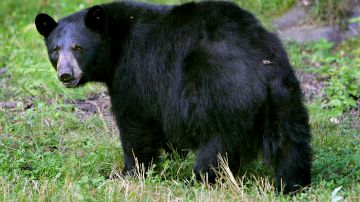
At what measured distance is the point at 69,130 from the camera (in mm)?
8344

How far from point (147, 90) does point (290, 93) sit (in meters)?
1.43

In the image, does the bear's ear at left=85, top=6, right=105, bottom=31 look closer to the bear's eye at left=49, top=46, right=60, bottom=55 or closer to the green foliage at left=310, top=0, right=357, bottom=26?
the bear's eye at left=49, top=46, right=60, bottom=55

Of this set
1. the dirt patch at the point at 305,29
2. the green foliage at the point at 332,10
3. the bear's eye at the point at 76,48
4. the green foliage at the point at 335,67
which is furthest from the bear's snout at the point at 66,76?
the green foliage at the point at 332,10

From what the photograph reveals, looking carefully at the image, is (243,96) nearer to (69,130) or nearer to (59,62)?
(59,62)

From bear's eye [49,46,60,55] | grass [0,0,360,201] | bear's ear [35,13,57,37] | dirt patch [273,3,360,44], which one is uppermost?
bear's ear [35,13,57,37]

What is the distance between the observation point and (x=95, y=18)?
6.66 m

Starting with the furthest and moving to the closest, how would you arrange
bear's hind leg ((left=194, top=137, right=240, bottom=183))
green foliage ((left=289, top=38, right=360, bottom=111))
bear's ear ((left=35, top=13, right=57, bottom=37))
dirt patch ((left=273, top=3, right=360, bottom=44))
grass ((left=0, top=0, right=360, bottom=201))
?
dirt patch ((left=273, top=3, right=360, bottom=44)), green foliage ((left=289, top=38, right=360, bottom=111)), bear's ear ((left=35, top=13, right=57, bottom=37)), bear's hind leg ((left=194, top=137, right=240, bottom=183)), grass ((left=0, top=0, right=360, bottom=201))

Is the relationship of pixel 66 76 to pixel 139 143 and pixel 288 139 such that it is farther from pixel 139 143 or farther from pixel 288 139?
pixel 288 139

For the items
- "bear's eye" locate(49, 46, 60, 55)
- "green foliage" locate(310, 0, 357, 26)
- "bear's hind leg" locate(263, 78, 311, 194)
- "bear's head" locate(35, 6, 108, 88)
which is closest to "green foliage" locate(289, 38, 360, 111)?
"green foliage" locate(310, 0, 357, 26)

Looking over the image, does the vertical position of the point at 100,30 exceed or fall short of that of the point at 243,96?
it exceeds it

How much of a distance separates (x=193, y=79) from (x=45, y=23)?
184cm

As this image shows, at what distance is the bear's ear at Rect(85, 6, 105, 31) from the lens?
6590mm

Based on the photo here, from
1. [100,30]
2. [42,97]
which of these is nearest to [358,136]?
[100,30]

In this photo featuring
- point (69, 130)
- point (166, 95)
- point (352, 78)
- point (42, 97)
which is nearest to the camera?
point (166, 95)
